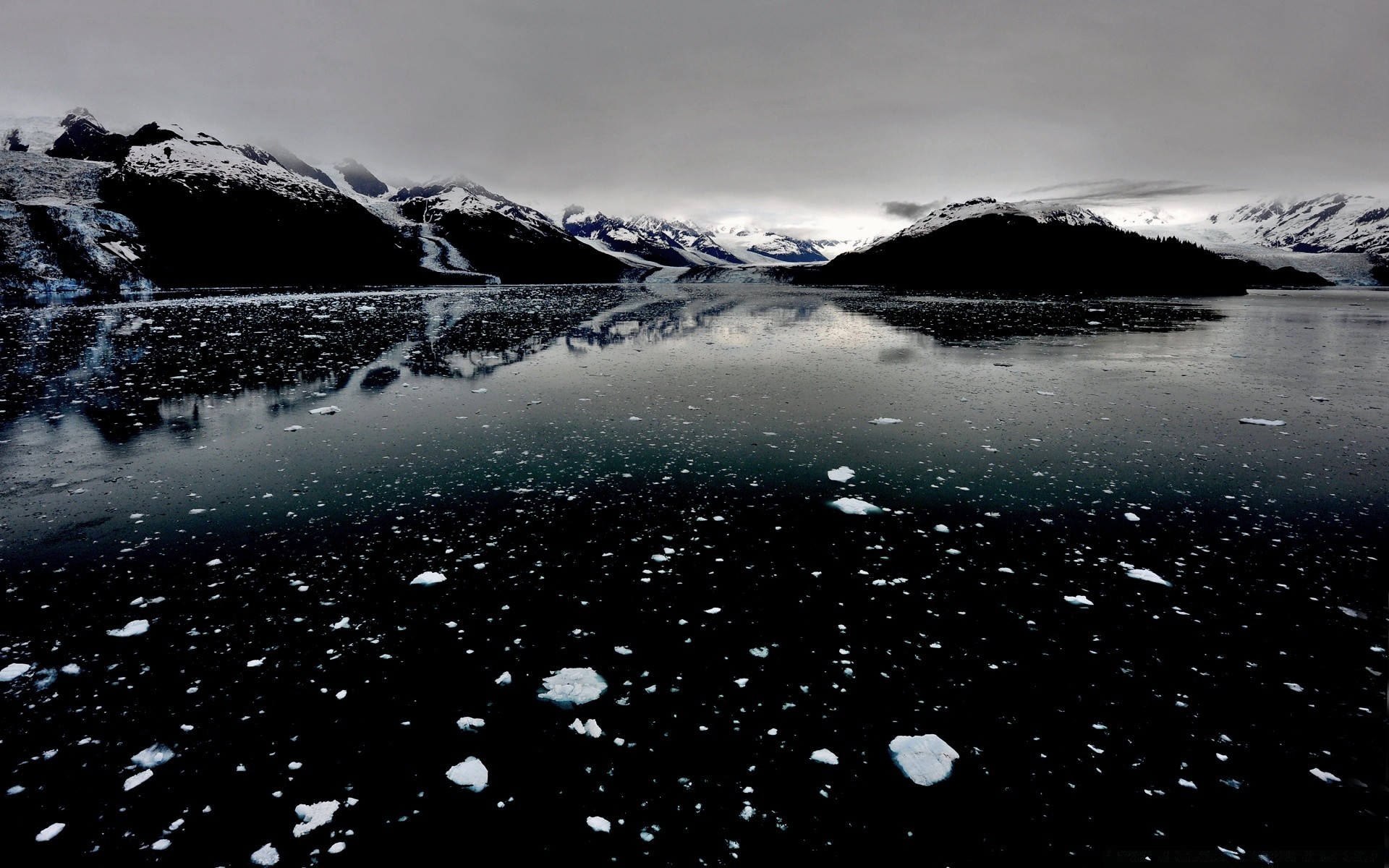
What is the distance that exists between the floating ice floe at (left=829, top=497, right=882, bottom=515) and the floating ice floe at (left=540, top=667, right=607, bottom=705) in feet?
12.1

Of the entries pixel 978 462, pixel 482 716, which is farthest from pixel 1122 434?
pixel 482 716

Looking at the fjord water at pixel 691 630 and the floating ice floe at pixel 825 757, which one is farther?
the floating ice floe at pixel 825 757

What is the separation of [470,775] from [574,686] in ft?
2.78

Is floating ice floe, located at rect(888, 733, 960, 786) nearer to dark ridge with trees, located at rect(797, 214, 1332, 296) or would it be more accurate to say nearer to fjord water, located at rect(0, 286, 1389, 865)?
fjord water, located at rect(0, 286, 1389, 865)

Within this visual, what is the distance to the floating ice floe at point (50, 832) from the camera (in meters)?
2.86

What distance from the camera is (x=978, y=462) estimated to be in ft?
27.2

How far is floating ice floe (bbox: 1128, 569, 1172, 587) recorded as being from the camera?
523 cm

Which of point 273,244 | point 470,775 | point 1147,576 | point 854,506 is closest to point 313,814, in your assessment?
point 470,775

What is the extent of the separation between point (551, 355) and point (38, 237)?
Answer: 89.5 meters

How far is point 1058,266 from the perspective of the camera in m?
139

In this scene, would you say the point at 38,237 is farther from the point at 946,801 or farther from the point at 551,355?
the point at 946,801

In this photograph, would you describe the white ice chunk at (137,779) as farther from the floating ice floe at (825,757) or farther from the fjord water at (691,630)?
the floating ice floe at (825,757)

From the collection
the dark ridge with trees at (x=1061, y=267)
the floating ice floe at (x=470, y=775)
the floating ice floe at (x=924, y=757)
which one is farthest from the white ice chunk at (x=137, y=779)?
the dark ridge with trees at (x=1061, y=267)

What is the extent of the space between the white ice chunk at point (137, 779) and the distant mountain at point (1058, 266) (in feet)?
291
